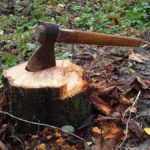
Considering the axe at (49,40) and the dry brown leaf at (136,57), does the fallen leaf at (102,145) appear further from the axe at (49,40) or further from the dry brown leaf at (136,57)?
the dry brown leaf at (136,57)

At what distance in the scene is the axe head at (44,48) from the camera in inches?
121

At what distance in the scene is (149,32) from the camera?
18.2ft

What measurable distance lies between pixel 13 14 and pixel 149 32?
107 inches

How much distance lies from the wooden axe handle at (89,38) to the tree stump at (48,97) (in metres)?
0.32

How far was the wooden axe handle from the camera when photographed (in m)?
3.20

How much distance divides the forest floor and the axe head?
408 millimetres

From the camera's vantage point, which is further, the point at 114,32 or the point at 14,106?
the point at 114,32

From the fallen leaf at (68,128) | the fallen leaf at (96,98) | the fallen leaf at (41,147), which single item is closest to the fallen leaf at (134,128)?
the fallen leaf at (96,98)

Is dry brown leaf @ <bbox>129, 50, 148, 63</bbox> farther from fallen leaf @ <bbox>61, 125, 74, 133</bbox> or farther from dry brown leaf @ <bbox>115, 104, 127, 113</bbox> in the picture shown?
fallen leaf @ <bbox>61, 125, 74, 133</bbox>

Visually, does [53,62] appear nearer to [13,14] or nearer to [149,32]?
[149,32]

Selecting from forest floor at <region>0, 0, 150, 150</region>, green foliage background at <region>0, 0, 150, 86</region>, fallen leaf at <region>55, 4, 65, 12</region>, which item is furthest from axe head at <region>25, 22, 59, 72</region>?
fallen leaf at <region>55, 4, 65, 12</region>

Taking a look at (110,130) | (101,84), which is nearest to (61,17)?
(101,84)

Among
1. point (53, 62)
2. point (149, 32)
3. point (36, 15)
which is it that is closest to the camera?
point (53, 62)

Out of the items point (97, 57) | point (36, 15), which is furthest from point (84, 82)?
point (36, 15)
